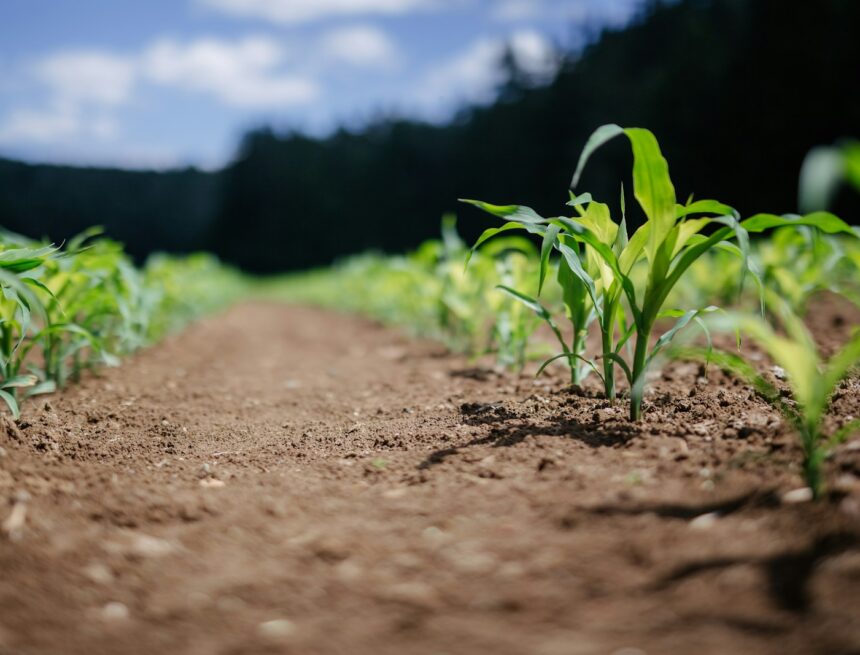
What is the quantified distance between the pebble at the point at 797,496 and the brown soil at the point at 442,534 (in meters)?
0.02

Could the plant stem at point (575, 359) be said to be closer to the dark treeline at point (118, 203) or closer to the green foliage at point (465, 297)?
the green foliage at point (465, 297)

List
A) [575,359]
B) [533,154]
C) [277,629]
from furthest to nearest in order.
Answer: [533,154], [575,359], [277,629]

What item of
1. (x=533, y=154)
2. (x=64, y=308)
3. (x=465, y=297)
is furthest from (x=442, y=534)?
(x=533, y=154)

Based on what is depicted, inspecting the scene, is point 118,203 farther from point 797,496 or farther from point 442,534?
point 797,496

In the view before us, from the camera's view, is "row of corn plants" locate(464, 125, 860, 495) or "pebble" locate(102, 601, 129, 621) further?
"row of corn plants" locate(464, 125, 860, 495)

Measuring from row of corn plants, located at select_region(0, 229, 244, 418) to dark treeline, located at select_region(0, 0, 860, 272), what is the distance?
33.7 feet

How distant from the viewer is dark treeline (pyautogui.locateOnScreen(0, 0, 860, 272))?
10992 millimetres

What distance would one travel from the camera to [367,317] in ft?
21.3

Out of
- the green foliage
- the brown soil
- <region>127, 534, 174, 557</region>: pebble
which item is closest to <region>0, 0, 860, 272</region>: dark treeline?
the green foliage

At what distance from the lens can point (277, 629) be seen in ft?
2.72

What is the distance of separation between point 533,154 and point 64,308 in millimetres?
21465

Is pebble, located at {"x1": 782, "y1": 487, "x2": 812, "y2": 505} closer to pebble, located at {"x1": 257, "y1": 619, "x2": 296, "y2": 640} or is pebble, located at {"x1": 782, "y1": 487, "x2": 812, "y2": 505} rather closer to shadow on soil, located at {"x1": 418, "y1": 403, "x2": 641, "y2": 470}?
shadow on soil, located at {"x1": 418, "y1": 403, "x2": 641, "y2": 470}

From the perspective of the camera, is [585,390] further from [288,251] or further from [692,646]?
[288,251]

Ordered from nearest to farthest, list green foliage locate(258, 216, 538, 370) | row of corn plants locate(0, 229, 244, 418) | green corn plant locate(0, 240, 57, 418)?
green corn plant locate(0, 240, 57, 418), row of corn plants locate(0, 229, 244, 418), green foliage locate(258, 216, 538, 370)
